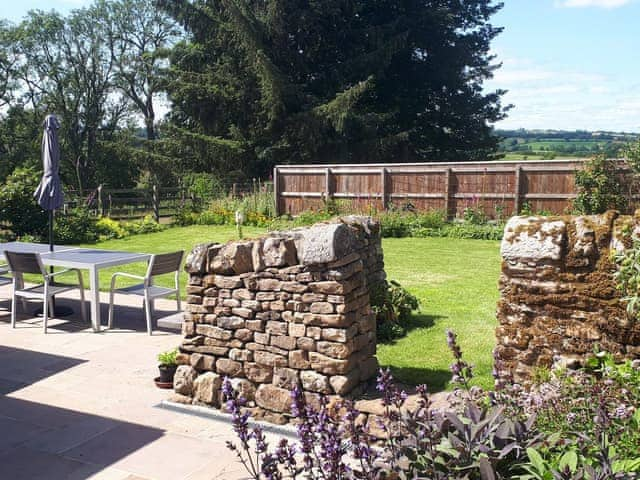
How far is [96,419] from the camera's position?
464 centimetres

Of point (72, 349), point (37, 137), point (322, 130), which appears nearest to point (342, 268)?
point (72, 349)

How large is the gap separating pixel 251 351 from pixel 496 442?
2311 mm

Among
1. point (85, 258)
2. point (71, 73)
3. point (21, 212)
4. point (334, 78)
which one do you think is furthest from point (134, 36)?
point (85, 258)

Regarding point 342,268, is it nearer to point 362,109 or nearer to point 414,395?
point 414,395

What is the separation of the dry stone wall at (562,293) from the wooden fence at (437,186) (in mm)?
11188

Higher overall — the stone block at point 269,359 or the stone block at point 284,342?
the stone block at point 284,342

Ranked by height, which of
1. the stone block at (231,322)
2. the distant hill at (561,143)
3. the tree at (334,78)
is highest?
the tree at (334,78)

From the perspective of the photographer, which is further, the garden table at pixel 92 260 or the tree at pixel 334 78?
the tree at pixel 334 78

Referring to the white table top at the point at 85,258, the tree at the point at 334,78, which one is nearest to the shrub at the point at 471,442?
the white table top at the point at 85,258

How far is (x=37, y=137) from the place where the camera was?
35.9m

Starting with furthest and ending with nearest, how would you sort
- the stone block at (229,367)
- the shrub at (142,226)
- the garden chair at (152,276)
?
the shrub at (142,226)
the garden chair at (152,276)
the stone block at (229,367)

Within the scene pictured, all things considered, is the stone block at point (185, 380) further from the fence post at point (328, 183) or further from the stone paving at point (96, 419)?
the fence post at point (328, 183)

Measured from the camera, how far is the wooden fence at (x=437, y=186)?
1466 centimetres

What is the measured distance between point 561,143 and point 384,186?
773 cm
